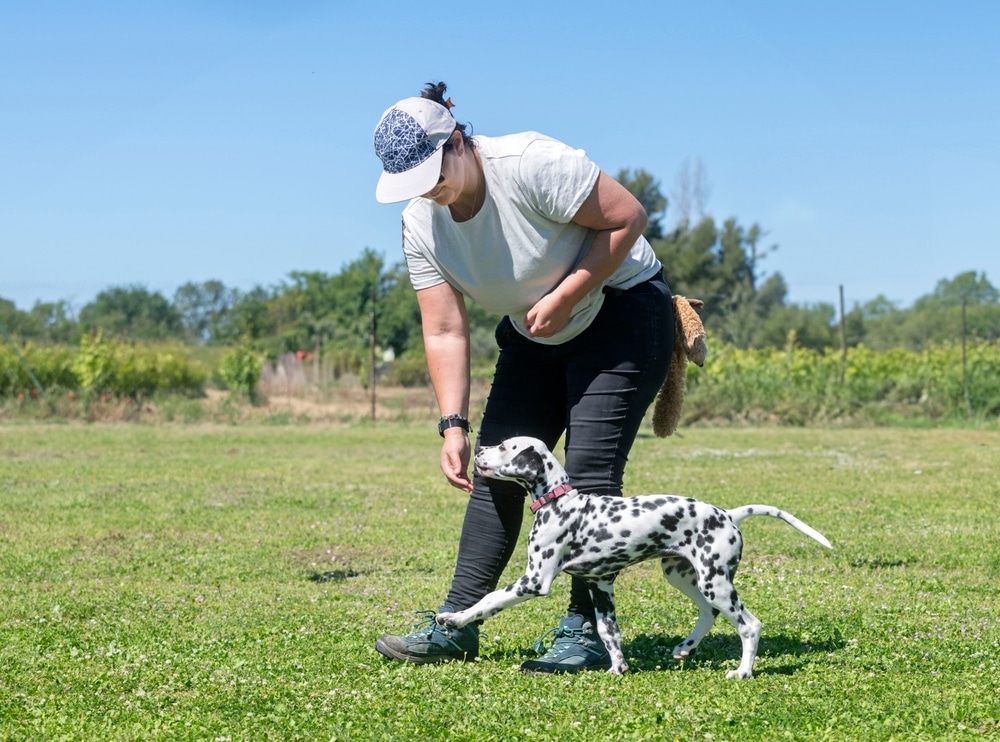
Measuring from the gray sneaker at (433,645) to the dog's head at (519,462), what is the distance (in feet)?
2.22

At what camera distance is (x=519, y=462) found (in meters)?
4.22

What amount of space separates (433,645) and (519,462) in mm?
841

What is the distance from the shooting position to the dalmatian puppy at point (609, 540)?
4.10 meters

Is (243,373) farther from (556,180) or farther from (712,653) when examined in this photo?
(556,180)

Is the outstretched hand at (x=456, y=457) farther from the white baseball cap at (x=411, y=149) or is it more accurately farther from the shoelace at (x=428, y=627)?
the white baseball cap at (x=411, y=149)

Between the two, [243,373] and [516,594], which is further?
[243,373]

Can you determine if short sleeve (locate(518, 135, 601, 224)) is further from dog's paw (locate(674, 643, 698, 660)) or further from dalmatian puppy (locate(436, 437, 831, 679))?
dog's paw (locate(674, 643, 698, 660))

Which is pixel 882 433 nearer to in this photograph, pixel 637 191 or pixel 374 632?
pixel 374 632

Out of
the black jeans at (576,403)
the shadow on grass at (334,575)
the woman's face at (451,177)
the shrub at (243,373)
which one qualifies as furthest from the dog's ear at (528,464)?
the shrub at (243,373)

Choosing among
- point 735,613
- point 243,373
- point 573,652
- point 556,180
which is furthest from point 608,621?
point 243,373

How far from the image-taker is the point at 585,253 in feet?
13.8

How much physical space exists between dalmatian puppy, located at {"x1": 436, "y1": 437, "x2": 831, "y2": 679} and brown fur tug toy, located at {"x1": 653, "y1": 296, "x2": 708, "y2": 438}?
0.62 metres

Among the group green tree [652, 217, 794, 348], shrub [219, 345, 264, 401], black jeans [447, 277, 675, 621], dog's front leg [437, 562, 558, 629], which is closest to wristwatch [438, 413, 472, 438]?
black jeans [447, 277, 675, 621]

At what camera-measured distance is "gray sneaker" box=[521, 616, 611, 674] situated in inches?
169
